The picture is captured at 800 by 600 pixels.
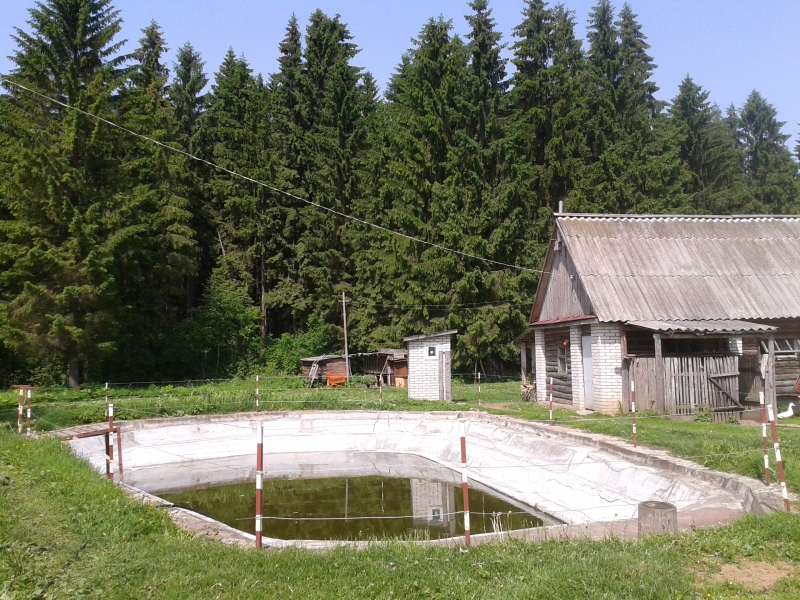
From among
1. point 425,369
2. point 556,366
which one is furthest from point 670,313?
point 425,369

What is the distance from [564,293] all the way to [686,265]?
4079 millimetres

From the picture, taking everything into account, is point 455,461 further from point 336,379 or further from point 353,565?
point 336,379

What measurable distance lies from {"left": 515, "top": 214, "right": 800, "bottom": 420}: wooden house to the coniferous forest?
1049 centimetres

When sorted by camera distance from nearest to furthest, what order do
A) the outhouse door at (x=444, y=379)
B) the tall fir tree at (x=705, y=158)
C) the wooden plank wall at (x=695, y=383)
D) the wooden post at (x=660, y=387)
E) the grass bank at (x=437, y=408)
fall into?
the grass bank at (x=437, y=408), the wooden plank wall at (x=695, y=383), the wooden post at (x=660, y=387), the outhouse door at (x=444, y=379), the tall fir tree at (x=705, y=158)

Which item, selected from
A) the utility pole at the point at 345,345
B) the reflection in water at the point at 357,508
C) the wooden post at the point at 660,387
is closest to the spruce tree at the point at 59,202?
the utility pole at the point at 345,345

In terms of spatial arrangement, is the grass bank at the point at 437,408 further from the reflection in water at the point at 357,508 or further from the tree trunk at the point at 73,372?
the reflection in water at the point at 357,508

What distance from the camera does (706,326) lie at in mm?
17609

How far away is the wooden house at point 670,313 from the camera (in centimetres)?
1694

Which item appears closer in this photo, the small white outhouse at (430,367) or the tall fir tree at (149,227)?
the small white outhouse at (430,367)

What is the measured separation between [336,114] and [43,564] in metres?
37.9

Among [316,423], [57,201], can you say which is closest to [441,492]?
[316,423]

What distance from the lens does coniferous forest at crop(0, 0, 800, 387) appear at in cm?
2884

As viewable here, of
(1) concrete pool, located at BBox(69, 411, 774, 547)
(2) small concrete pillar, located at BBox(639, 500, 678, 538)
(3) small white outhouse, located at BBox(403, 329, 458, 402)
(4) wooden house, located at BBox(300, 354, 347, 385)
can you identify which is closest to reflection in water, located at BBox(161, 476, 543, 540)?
(1) concrete pool, located at BBox(69, 411, 774, 547)

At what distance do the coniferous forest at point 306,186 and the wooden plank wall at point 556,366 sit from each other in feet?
27.9
